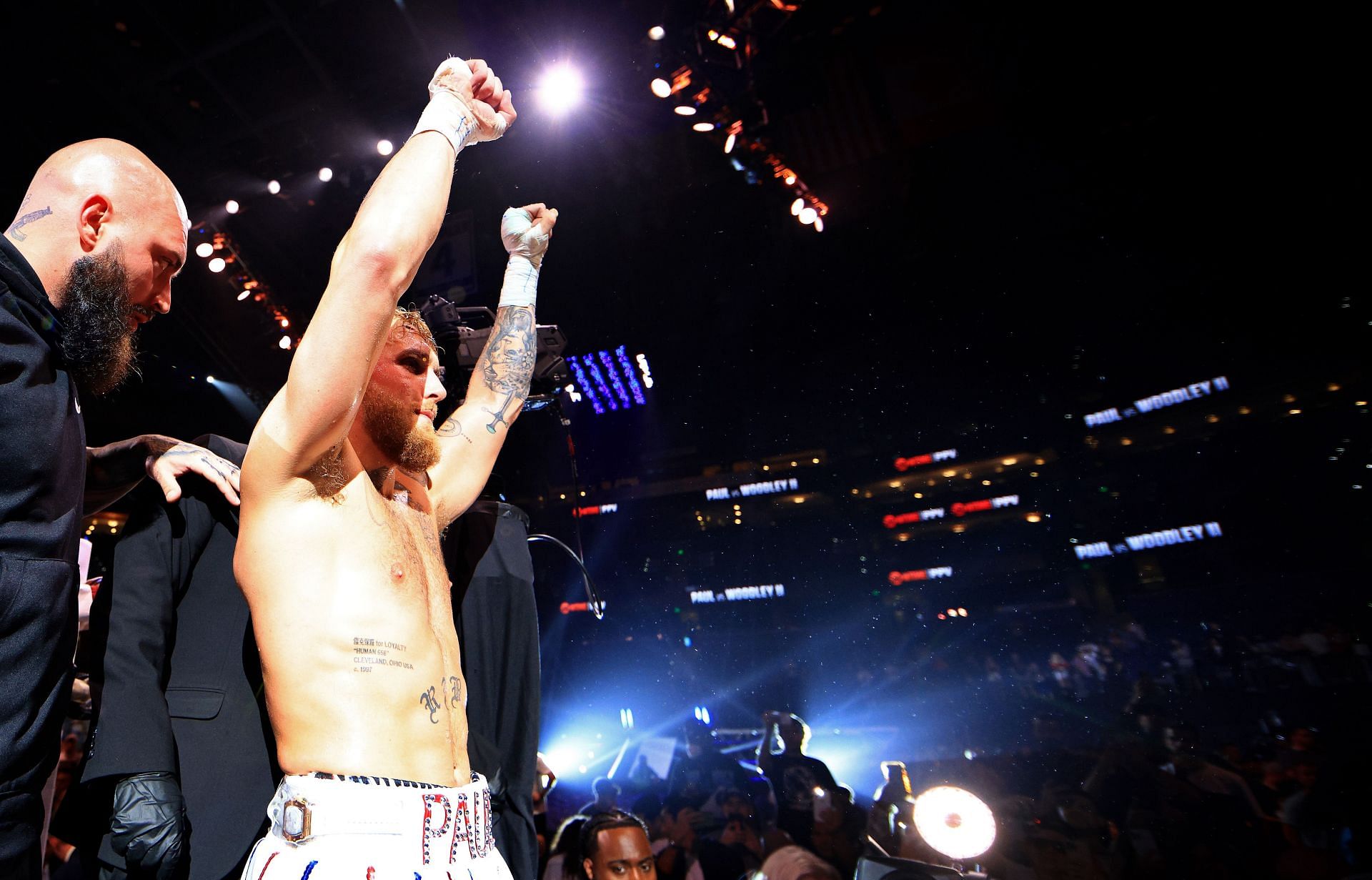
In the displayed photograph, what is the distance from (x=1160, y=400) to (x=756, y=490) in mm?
5487

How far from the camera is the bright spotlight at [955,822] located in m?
2.50

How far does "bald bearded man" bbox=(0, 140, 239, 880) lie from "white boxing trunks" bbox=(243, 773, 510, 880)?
382 millimetres

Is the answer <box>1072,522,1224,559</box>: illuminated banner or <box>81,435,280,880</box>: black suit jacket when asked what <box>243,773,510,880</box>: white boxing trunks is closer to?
<box>81,435,280,880</box>: black suit jacket

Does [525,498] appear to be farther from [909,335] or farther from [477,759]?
[477,759]

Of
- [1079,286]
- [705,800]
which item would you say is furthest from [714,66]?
[705,800]

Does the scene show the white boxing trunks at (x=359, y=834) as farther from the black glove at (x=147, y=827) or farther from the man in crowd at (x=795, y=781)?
the man in crowd at (x=795, y=781)

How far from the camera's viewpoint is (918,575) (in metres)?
9.08

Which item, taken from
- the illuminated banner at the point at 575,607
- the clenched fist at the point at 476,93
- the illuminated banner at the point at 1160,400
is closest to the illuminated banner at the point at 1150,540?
the illuminated banner at the point at 1160,400

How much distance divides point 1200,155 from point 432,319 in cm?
695

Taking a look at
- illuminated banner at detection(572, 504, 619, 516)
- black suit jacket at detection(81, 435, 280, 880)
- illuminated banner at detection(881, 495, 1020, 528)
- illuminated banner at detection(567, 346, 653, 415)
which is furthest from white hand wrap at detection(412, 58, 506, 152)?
illuminated banner at detection(572, 504, 619, 516)

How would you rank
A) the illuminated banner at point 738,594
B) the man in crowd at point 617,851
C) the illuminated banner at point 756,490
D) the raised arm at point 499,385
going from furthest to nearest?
the illuminated banner at point 738,594, the illuminated banner at point 756,490, the man in crowd at point 617,851, the raised arm at point 499,385

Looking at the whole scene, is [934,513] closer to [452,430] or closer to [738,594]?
[738,594]

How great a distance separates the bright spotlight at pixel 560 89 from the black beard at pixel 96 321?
178 inches

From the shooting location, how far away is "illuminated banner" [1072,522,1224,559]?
23.8 feet
